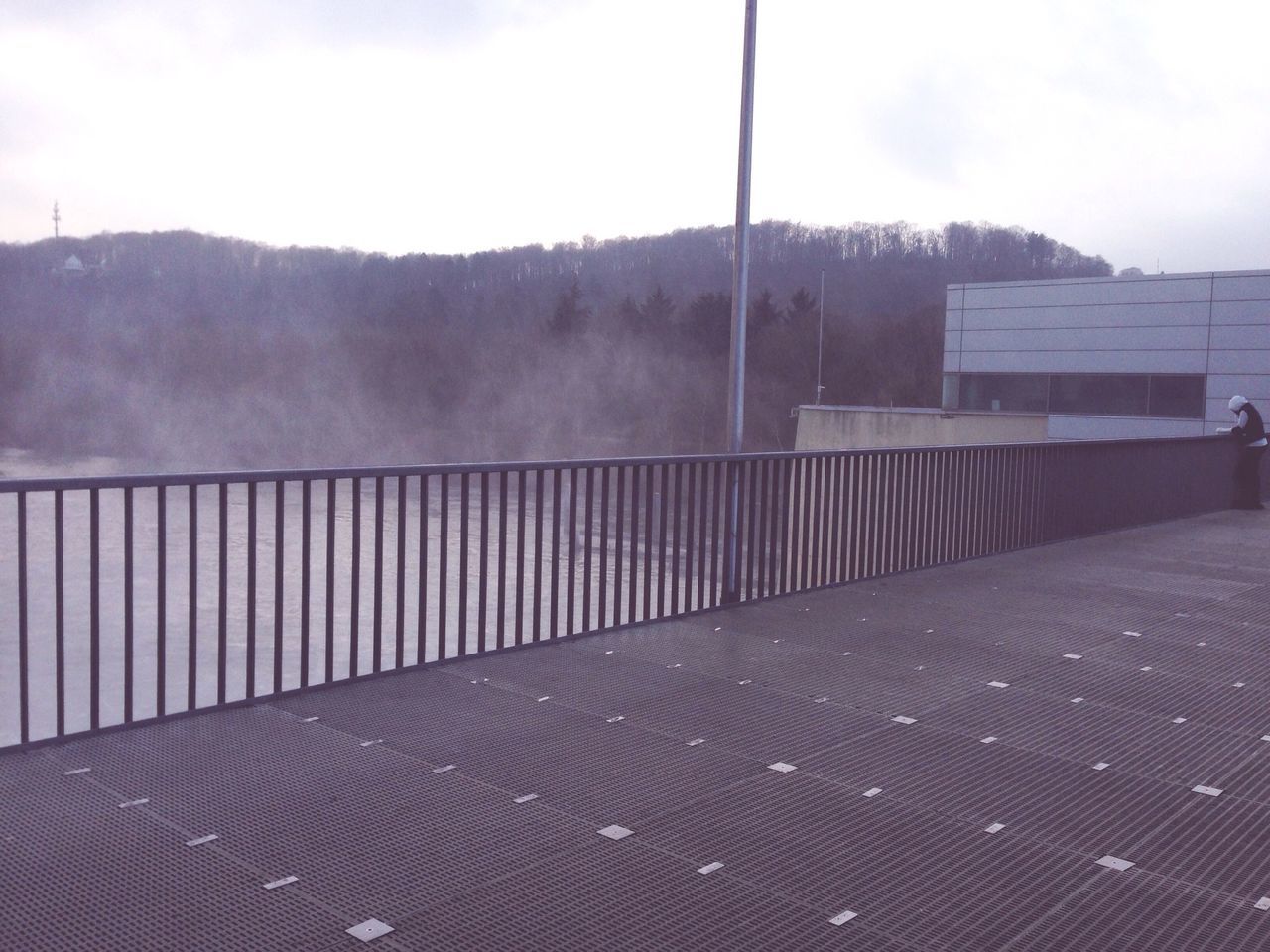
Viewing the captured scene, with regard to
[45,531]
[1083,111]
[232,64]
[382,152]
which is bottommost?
[45,531]

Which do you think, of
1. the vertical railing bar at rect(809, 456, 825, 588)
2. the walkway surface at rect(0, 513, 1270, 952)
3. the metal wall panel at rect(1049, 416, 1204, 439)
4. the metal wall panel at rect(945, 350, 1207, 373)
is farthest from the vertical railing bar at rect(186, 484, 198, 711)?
the metal wall panel at rect(945, 350, 1207, 373)

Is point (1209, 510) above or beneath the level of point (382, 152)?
beneath

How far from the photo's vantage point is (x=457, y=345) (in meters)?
102

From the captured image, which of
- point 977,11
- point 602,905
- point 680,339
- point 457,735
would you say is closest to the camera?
point 602,905

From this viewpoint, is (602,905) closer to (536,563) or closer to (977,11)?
(536,563)

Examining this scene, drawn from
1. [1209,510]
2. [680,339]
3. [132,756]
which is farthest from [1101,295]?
[680,339]

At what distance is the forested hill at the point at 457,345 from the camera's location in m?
89.9

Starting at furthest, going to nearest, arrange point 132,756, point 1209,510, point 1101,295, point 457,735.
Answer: point 1101,295, point 1209,510, point 457,735, point 132,756

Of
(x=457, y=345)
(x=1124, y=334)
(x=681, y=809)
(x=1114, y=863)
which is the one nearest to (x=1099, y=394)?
(x=1124, y=334)

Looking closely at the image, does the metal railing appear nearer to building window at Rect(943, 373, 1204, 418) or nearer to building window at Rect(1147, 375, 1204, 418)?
building window at Rect(1147, 375, 1204, 418)

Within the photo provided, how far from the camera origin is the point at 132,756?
401 cm

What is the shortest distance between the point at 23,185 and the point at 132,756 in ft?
373

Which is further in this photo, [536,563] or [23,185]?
[23,185]

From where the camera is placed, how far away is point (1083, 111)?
40250 mm
